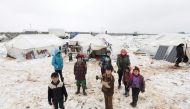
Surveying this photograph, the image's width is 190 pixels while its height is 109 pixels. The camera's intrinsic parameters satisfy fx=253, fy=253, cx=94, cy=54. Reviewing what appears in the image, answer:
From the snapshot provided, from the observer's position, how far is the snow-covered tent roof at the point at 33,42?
2403 centimetres

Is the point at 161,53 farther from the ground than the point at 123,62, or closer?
closer

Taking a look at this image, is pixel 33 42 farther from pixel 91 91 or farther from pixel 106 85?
pixel 106 85

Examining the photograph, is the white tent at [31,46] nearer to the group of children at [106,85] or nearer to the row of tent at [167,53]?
the row of tent at [167,53]

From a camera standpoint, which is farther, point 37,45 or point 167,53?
point 37,45

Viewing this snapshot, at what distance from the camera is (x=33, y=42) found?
→ 24547mm

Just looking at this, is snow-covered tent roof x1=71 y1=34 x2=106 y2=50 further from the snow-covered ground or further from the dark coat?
the dark coat

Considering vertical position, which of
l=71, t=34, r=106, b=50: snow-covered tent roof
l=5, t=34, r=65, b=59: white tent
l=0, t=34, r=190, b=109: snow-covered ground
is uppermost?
l=71, t=34, r=106, b=50: snow-covered tent roof

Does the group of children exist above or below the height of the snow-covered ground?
above

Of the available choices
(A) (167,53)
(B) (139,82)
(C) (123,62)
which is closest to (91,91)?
(C) (123,62)

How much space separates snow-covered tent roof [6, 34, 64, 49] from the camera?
24031 mm

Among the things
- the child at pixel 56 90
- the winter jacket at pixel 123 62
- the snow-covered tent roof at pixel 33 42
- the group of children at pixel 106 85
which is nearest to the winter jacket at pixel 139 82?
the group of children at pixel 106 85

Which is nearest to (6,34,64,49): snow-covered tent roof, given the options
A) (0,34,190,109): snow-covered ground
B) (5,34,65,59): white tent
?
(5,34,65,59): white tent

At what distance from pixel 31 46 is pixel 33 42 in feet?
2.67

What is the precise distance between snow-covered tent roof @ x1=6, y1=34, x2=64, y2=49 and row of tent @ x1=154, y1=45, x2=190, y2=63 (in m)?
10.6
